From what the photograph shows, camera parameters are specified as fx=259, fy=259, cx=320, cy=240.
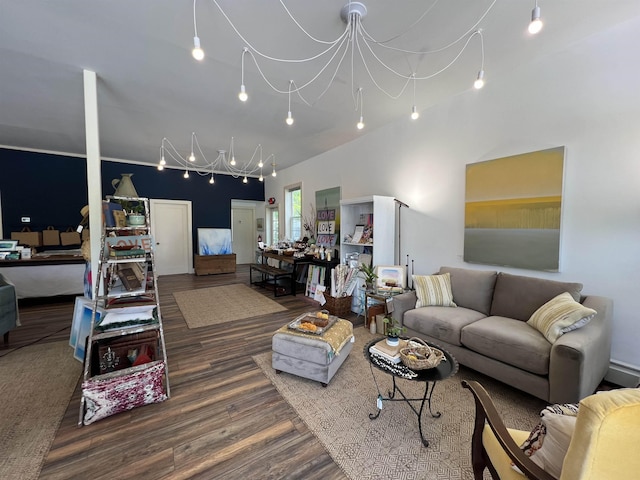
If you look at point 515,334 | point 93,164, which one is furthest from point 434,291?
point 93,164

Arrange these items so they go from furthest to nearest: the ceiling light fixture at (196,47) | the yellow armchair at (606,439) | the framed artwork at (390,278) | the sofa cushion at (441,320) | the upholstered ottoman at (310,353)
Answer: the framed artwork at (390,278) < the sofa cushion at (441,320) < the upholstered ottoman at (310,353) < the ceiling light fixture at (196,47) < the yellow armchair at (606,439)

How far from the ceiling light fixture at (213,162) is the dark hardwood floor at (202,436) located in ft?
11.0

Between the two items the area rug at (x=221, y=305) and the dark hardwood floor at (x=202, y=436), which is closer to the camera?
the dark hardwood floor at (x=202, y=436)

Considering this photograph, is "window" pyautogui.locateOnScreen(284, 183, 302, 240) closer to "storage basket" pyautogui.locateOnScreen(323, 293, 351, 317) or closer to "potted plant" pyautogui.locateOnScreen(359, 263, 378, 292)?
"storage basket" pyautogui.locateOnScreen(323, 293, 351, 317)

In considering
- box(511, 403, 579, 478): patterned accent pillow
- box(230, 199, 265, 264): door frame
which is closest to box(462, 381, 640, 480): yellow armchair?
box(511, 403, 579, 478): patterned accent pillow

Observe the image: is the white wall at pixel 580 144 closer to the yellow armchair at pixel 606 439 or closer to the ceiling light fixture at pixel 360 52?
the ceiling light fixture at pixel 360 52

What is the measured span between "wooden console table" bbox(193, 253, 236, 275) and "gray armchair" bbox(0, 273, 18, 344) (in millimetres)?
3956

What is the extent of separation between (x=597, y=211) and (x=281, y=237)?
6.23 metres

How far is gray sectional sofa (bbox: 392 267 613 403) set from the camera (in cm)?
183

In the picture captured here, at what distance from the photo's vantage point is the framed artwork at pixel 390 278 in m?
3.68

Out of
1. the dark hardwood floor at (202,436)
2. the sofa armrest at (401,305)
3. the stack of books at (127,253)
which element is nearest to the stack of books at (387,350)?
the dark hardwood floor at (202,436)

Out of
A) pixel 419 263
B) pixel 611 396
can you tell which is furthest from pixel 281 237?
pixel 611 396

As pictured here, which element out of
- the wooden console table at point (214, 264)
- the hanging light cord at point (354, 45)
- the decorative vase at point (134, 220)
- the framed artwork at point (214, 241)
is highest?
the hanging light cord at point (354, 45)

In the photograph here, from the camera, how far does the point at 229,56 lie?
8.13 ft
